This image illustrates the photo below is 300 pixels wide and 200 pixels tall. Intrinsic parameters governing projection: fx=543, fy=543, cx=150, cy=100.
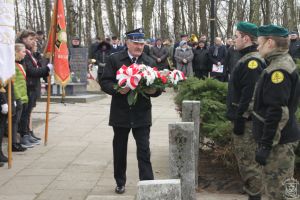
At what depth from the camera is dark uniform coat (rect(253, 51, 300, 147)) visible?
4.48 metres

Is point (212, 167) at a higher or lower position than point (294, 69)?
lower

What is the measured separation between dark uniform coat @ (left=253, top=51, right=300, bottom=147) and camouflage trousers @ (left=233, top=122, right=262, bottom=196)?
1.16 meters

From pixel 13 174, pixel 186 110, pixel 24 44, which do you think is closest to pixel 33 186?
pixel 13 174

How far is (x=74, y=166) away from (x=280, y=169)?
4.27 metres

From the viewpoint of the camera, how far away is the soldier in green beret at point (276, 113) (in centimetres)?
450

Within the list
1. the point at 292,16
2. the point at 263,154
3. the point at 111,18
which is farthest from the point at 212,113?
the point at 292,16

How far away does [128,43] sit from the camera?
646 cm

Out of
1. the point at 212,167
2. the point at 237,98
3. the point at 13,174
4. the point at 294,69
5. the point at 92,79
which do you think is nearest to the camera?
the point at 294,69

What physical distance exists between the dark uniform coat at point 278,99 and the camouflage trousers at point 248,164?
3.80 feet

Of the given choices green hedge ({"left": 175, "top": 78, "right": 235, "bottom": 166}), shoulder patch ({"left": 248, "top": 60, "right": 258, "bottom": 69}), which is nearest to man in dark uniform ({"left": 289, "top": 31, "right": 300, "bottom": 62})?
green hedge ({"left": 175, "top": 78, "right": 235, "bottom": 166})

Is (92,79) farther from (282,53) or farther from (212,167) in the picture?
(282,53)

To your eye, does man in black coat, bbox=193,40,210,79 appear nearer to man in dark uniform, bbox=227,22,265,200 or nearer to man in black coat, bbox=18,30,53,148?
man in black coat, bbox=18,30,53,148

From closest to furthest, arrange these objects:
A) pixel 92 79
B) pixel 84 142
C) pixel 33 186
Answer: pixel 33 186 < pixel 84 142 < pixel 92 79

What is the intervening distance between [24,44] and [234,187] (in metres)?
4.64
